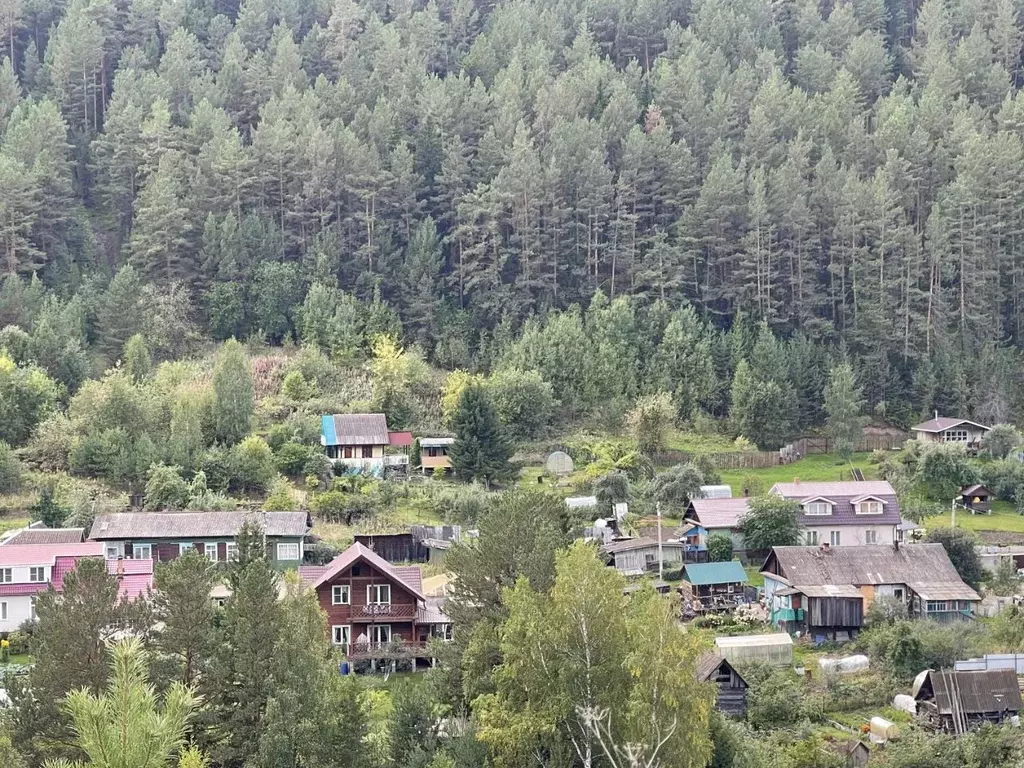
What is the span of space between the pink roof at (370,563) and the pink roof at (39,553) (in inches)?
326

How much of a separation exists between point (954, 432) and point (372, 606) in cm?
3890

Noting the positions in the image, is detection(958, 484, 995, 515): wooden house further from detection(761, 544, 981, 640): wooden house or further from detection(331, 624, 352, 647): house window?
detection(331, 624, 352, 647): house window

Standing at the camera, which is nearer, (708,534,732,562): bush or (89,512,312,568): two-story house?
(89,512,312,568): two-story house

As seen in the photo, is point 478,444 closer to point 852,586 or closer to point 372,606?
point 372,606

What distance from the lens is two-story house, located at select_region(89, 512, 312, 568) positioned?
57.7 m

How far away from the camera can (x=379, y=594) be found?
50250mm

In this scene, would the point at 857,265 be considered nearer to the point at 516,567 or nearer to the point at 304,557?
the point at 304,557

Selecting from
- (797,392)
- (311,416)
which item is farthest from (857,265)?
(311,416)

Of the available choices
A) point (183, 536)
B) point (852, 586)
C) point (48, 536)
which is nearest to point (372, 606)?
point (183, 536)

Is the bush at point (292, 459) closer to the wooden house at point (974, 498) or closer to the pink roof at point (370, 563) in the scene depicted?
the pink roof at point (370, 563)

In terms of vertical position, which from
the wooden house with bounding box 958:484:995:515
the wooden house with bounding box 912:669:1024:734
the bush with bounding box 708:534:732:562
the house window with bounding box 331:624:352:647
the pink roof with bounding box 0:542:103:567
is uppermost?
the pink roof with bounding box 0:542:103:567

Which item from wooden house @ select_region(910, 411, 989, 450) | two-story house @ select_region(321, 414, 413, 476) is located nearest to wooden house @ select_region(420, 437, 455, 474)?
two-story house @ select_region(321, 414, 413, 476)

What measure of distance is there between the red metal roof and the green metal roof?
67.5 ft

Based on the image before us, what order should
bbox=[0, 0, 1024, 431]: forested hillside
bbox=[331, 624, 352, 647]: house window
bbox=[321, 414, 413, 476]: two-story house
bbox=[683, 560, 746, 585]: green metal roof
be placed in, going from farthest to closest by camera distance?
bbox=[0, 0, 1024, 431]: forested hillside
bbox=[321, 414, 413, 476]: two-story house
bbox=[683, 560, 746, 585]: green metal roof
bbox=[331, 624, 352, 647]: house window
